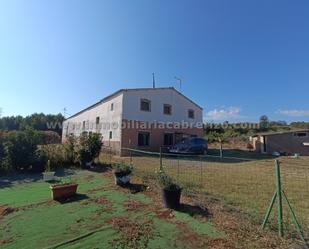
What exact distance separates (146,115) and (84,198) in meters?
16.1

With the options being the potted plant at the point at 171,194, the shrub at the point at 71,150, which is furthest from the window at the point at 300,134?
the potted plant at the point at 171,194

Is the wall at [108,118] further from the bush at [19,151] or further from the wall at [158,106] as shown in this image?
the bush at [19,151]

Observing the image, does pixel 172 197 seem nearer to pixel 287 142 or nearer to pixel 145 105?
pixel 145 105

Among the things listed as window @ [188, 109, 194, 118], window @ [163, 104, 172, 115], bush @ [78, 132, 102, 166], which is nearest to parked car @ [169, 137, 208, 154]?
window @ [163, 104, 172, 115]

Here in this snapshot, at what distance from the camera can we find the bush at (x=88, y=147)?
13070mm

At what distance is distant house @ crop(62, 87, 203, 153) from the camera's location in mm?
21484

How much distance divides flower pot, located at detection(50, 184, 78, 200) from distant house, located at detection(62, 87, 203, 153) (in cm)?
1292

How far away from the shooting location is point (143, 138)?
74.1 feet

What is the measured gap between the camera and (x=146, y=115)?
2291 centimetres

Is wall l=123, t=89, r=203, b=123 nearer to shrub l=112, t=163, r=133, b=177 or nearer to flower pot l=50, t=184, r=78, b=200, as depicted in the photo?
shrub l=112, t=163, r=133, b=177

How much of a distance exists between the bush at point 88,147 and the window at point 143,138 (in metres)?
8.93

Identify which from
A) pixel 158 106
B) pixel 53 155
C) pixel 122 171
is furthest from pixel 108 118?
pixel 122 171

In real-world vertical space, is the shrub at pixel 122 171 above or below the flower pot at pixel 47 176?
above

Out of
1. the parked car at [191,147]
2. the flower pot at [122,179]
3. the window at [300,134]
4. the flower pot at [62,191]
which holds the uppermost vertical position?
the window at [300,134]
